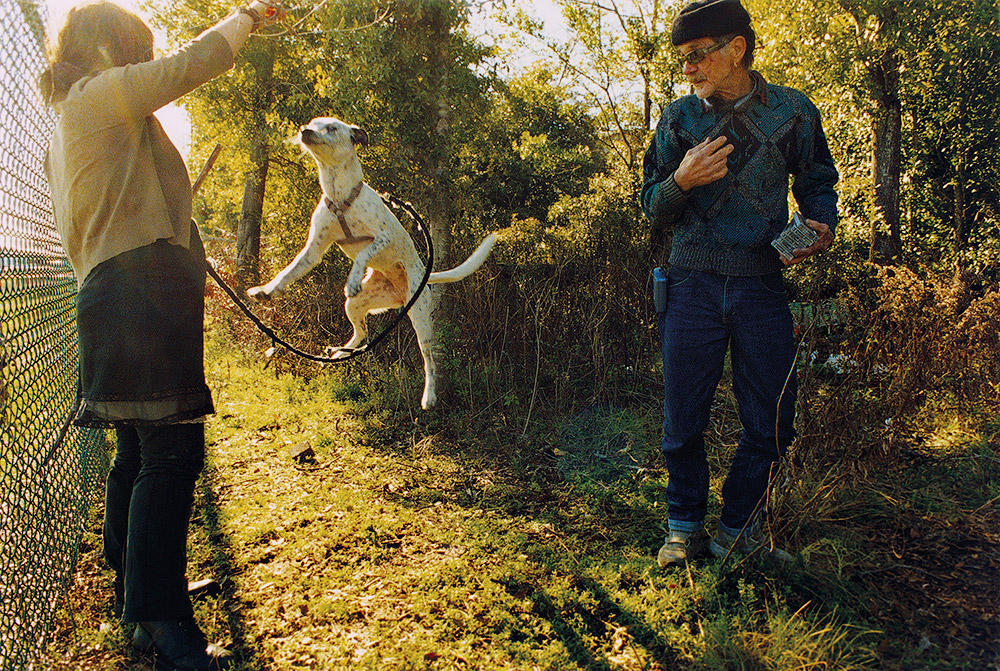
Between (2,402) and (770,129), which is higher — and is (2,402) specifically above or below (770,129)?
below

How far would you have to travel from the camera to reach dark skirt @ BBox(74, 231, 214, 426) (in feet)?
7.63

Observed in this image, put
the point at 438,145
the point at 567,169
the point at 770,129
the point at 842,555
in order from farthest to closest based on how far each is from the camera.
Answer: the point at 567,169
the point at 438,145
the point at 842,555
the point at 770,129

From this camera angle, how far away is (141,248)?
7.64 ft

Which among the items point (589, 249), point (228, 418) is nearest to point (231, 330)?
point (228, 418)

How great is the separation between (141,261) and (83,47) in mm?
800

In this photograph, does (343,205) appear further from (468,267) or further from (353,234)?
(468,267)

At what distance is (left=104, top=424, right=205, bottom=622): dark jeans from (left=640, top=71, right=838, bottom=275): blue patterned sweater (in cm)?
232

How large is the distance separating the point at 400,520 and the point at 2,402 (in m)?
2.29

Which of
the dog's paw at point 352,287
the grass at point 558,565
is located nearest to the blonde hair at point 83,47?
the dog's paw at point 352,287

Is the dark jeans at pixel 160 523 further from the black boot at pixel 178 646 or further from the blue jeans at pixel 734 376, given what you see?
the blue jeans at pixel 734 376

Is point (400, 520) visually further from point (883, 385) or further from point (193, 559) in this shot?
point (883, 385)

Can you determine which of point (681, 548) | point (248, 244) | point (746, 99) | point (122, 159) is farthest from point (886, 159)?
point (248, 244)

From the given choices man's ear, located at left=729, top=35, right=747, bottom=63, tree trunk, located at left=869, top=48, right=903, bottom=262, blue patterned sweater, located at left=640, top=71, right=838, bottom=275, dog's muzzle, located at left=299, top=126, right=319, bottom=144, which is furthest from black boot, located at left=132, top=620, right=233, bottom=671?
tree trunk, located at left=869, top=48, right=903, bottom=262

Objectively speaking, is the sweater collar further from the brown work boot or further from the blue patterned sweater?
the brown work boot
